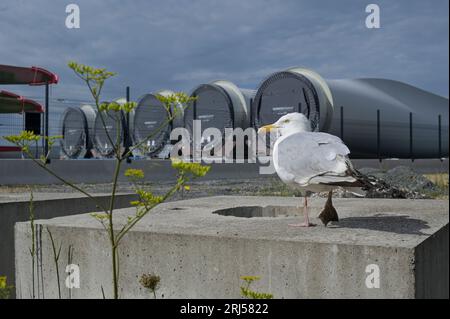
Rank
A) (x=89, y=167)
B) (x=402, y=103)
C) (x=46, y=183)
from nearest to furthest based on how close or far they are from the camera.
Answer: (x=46, y=183) → (x=89, y=167) → (x=402, y=103)

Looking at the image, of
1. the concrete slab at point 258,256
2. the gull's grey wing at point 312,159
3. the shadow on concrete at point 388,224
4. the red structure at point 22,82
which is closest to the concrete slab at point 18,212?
the concrete slab at point 258,256

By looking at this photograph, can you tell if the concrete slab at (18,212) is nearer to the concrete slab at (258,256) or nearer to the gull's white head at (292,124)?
the concrete slab at (258,256)

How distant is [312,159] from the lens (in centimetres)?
259

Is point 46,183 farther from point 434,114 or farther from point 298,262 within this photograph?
point 434,114

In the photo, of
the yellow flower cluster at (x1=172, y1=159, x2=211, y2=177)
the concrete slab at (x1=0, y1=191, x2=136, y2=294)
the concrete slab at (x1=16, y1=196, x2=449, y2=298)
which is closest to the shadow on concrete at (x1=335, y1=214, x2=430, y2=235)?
the concrete slab at (x1=16, y1=196, x2=449, y2=298)

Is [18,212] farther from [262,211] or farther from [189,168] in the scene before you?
[189,168]

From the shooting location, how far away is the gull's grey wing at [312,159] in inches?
99.1

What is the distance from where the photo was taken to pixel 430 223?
2.96 meters

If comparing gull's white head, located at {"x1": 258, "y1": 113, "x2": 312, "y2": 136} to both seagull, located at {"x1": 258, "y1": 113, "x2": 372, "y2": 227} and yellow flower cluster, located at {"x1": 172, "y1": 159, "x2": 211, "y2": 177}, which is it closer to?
seagull, located at {"x1": 258, "y1": 113, "x2": 372, "y2": 227}

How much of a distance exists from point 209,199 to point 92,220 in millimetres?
1960

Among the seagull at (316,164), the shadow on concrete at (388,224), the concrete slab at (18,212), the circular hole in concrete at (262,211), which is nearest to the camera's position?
the seagull at (316,164)

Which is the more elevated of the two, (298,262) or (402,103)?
(402,103)
